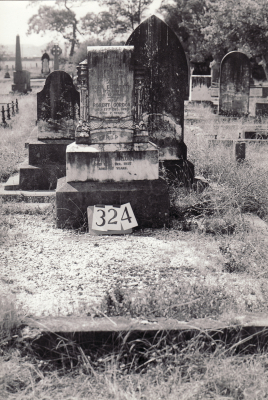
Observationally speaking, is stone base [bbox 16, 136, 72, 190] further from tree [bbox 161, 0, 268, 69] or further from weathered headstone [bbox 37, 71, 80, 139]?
tree [bbox 161, 0, 268, 69]

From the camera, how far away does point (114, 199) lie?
5559 millimetres

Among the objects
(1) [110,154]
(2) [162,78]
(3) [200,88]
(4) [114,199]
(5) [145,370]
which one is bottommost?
(5) [145,370]

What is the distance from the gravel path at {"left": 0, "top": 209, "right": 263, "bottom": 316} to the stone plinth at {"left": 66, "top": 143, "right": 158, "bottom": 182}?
0.67m

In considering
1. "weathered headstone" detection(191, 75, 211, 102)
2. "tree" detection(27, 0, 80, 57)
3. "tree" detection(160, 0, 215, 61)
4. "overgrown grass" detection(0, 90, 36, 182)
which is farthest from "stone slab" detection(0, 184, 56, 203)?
"tree" detection(27, 0, 80, 57)

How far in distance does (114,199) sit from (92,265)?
52.4 inches

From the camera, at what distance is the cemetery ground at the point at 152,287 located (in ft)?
8.61

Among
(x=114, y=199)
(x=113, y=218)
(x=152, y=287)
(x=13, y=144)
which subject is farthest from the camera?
(x=13, y=144)

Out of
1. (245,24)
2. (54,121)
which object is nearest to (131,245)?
(54,121)

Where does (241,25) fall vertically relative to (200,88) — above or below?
above

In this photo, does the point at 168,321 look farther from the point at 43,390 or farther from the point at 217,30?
the point at 217,30

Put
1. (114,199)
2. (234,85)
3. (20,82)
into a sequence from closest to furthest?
(114,199) → (234,85) → (20,82)

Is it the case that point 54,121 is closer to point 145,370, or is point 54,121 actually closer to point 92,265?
point 92,265

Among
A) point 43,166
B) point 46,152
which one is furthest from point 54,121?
point 43,166

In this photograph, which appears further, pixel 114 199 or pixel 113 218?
pixel 114 199
